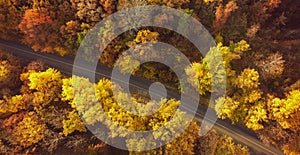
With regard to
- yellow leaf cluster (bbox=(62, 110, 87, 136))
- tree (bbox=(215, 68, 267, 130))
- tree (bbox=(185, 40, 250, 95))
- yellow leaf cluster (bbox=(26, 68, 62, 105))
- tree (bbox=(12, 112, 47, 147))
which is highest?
tree (bbox=(185, 40, 250, 95))

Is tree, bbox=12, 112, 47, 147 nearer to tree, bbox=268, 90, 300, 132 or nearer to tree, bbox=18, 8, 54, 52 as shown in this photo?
tree, bbox=18, 8, 54, 52

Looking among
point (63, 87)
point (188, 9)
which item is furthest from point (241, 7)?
point (63, 87)

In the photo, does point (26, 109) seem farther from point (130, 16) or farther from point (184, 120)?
point (184, 120)

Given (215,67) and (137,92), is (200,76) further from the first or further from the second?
(137,92)

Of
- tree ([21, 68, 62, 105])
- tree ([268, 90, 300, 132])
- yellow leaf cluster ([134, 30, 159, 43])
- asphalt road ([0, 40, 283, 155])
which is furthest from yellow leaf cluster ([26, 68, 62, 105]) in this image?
tree ([268, 90, 300, 132])

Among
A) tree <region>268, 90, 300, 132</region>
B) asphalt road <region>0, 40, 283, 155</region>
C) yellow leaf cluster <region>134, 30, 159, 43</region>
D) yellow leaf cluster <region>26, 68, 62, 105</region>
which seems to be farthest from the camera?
asphalt road <region>0, 40, 283, 155</region>
